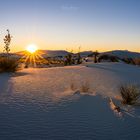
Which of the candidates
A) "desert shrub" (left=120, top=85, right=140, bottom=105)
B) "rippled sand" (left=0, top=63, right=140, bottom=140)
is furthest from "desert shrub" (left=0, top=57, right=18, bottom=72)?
"desert shrub" (left=120, top=85, right=140, bottom=105)

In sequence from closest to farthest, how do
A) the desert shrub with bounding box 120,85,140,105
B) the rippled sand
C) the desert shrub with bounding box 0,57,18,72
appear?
the rippled sand
the desert shrub with bounding box 120,85,140,105
the desert shrub with bounding box 0,57,18,72

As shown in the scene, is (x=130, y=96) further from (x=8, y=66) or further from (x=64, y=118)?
(x=8, y=66)

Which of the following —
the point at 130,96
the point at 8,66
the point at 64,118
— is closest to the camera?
the point at 64,118

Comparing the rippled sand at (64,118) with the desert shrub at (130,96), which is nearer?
the rippled sand at (64,118)

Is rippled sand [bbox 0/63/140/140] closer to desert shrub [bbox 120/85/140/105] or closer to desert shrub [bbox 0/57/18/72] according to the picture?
desert shrub [bbox 120/85/140/105]

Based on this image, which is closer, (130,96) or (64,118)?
(64,118)

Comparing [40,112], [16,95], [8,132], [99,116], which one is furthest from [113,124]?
[16,95]

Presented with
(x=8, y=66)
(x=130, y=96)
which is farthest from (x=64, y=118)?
(x=8, y=66)

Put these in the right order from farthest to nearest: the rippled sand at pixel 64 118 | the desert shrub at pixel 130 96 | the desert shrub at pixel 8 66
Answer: the desert shrub at pixel 8 66
the desert shrub at pixel 130 96
the rippled sand at pixel 64 118

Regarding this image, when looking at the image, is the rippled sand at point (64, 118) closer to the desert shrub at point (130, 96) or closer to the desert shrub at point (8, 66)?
the desert shrub at point (130, 96)

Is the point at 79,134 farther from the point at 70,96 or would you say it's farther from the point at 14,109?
the point at 70,96

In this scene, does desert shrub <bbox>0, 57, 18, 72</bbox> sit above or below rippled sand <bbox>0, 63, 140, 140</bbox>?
above

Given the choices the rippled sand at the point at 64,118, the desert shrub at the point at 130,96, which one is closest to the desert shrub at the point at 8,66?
the rippled sand at the point at 64,118

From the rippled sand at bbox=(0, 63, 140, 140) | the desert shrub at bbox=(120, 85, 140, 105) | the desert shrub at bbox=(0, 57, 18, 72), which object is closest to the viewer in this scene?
the rippled sand at bbox=(0, 63, 140, 140)
